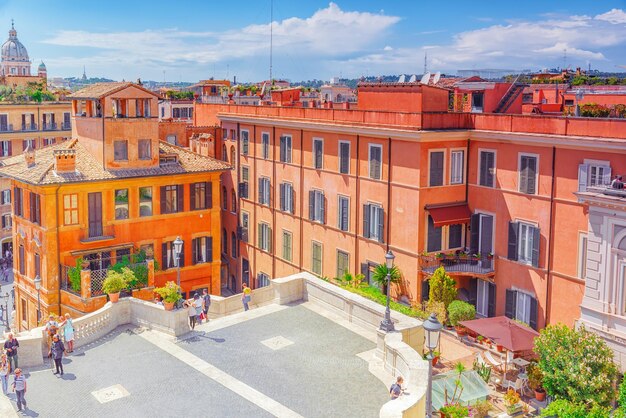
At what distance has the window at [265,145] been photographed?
46125 mm

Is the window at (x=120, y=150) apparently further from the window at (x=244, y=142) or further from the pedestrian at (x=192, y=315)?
the pedestrian at (x=192, y=315)

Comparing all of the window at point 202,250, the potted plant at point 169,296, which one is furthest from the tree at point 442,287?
the window at point 202,250

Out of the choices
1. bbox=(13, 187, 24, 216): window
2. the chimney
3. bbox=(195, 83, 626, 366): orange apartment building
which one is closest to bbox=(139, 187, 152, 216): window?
the chimney

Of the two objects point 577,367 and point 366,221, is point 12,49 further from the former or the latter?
point 577,367

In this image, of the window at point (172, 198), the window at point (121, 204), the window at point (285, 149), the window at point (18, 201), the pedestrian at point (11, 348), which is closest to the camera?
the pedestrian at point (11, 348)

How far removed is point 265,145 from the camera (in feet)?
152

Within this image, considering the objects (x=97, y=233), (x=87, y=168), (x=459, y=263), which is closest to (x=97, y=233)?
(x=97, y=233)

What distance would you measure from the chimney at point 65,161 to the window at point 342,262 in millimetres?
15799

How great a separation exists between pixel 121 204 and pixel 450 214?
19106mm

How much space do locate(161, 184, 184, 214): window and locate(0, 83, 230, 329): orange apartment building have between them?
2.4 inches

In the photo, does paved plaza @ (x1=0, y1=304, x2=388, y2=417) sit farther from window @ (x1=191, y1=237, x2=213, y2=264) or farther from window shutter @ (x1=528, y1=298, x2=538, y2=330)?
window @ (x1=191, y1=237, x2=213, y2=264)

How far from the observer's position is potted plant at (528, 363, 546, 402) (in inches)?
1044

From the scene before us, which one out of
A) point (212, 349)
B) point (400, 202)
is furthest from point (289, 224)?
point (212, 349)

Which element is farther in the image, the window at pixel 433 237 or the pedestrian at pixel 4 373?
the window at pixel 433 237
